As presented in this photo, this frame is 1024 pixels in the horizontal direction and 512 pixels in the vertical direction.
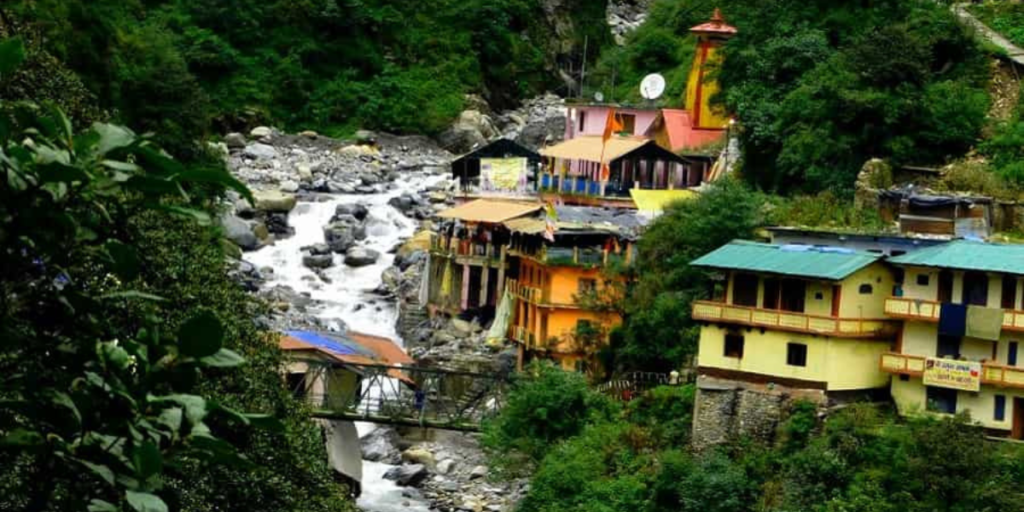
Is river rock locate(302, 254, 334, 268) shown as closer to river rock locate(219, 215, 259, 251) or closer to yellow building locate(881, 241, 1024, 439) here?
river rock locate(219, 215, 259, 251)

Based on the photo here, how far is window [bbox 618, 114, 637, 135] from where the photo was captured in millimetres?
53719

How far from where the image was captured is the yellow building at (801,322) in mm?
29344

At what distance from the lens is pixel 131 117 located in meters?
45.7

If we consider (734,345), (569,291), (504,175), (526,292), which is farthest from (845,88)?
(504,175)

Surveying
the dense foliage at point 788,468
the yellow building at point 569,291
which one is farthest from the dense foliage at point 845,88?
the dense foliage at point 788,468

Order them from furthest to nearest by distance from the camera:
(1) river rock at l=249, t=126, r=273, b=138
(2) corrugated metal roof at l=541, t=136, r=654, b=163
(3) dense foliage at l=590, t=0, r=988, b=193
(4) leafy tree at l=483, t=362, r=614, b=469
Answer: (1) river rock at l=249, t=126, r=273, b=138
(2) corrugated metal roof at l=541, t=136, r=654, b=163
(3) dense foliage at l=590, t=0, r=988, b=193
(4) leafy tree at l=483, t=362, r=614, b=469

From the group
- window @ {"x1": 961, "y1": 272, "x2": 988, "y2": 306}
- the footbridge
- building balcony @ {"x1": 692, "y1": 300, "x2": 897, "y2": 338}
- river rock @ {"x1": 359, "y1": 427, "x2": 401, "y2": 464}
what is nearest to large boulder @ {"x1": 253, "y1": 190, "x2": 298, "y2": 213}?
river rock @ {"x1": 359, "y1": 427, "x2": 401, "y2": 464}

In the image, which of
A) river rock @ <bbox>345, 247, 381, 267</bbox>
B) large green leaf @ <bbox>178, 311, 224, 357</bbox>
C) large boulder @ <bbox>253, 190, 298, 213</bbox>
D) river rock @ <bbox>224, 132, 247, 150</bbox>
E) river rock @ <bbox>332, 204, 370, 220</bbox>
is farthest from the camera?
river rock @ <bbox>224, 132, 247, 150</bbox>

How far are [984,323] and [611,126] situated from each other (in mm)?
24112

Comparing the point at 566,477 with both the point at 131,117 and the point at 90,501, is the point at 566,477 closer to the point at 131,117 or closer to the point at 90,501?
the point at 131,117

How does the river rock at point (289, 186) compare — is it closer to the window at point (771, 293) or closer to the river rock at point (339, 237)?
the river rock at point (339, 237)

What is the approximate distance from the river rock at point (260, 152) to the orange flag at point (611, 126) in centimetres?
1515

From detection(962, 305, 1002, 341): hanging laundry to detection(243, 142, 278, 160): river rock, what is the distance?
1536 inches

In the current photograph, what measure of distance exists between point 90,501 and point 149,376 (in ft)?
1.01
